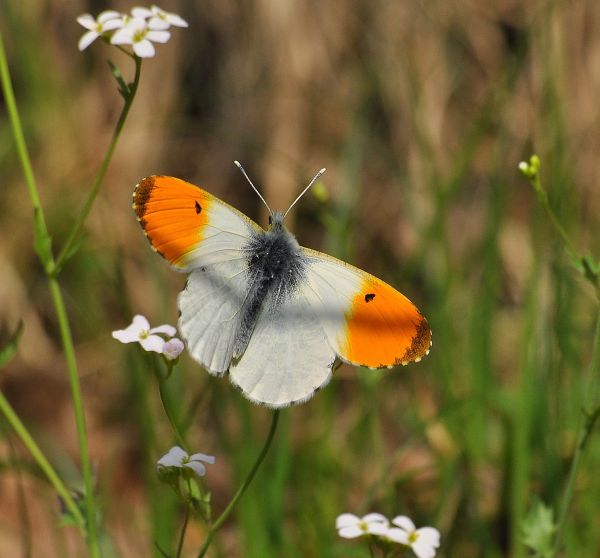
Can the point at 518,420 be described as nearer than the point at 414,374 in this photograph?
Yes

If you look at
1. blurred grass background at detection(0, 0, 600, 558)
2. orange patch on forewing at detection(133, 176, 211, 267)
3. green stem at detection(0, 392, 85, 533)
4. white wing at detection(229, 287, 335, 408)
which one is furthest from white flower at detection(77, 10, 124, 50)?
blurred grass background at detection(0, 0, 600, 558)

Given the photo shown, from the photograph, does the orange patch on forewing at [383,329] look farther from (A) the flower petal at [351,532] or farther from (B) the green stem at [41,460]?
(B) the green stem at [41,460]

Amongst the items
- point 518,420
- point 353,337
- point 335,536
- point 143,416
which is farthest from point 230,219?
point 335,536

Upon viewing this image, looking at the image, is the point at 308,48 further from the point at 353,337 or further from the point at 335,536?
the point at 353,337

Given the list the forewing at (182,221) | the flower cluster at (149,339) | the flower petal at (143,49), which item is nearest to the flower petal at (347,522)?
the flower cluster at (149,339)

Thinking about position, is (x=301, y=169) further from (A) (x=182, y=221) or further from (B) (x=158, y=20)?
(A) (x=182, y=221)

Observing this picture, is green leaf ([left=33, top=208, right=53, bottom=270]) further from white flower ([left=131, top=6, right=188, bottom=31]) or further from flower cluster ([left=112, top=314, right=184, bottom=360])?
white flower ([left=131, top=6, right=188, bottom=31])

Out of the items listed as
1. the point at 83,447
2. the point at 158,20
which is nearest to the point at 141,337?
the point at 83,447

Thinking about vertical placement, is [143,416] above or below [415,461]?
above
